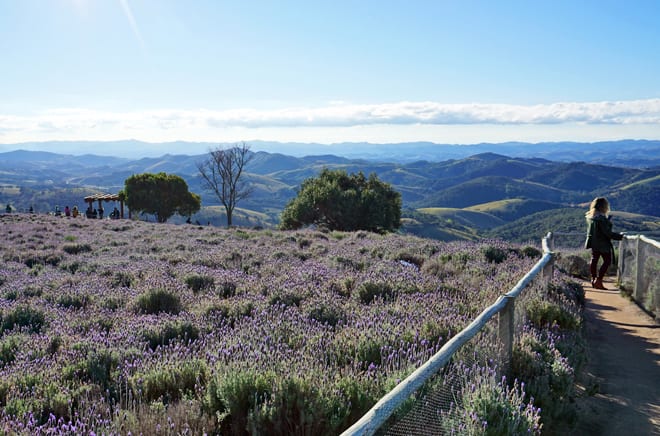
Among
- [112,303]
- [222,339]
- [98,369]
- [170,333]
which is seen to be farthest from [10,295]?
[222,339]

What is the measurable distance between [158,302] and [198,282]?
5.49 feet

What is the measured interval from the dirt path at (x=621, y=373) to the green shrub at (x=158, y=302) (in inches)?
221

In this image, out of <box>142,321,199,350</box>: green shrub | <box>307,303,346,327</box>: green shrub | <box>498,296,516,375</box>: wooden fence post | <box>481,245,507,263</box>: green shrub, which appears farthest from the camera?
<box>481,245,507,263</box>: green shrub

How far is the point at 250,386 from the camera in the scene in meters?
3.84

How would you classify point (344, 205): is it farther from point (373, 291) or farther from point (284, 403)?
point (284, 403)

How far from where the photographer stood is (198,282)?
946 cm

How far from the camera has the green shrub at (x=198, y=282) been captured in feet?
30.5

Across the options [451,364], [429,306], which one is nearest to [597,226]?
[429,306]

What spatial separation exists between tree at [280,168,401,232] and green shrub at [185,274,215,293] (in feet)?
90.2

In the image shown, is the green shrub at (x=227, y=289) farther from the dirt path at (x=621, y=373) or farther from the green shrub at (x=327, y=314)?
the dirt path at (x=621, y=373)

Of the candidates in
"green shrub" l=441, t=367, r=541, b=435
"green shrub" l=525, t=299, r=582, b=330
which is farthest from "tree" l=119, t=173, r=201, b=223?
"green shrub" l=441, t=367, r=541, b=435

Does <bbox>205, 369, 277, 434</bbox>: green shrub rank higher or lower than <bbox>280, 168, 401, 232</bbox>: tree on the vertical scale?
higher

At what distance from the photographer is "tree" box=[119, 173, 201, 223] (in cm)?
6256

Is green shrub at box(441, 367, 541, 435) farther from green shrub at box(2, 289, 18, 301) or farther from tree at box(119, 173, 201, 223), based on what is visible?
tree at box(119, 173, 201, 223)
